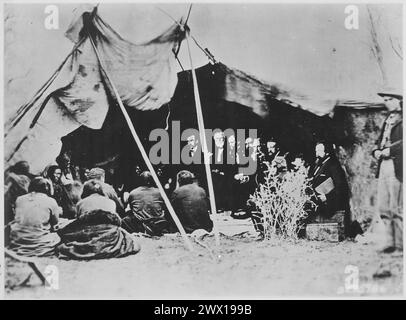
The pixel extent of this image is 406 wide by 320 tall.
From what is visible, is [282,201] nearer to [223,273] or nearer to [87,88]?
[223,273]

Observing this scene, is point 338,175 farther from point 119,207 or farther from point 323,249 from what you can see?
point 119,207

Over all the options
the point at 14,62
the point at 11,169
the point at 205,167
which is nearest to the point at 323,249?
the point at 205,167

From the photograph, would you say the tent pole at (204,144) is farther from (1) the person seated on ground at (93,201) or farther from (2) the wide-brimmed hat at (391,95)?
(2) the wide-brimmed hat at (391,95)

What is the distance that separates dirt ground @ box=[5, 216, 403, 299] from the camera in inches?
144

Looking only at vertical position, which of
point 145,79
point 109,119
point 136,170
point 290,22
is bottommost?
point 136,170

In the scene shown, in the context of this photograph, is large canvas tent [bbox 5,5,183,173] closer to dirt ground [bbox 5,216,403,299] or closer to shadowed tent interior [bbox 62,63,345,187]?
shadowed tent interior [bbox 62,63,345,187]

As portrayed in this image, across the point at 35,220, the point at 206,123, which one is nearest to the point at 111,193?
the point at 35,220

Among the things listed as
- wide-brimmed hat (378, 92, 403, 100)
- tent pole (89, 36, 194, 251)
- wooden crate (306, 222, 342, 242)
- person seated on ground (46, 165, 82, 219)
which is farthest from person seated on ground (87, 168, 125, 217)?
wide-brimmed hat (378, 92, 403, 100)

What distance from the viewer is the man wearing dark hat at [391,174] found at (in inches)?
145

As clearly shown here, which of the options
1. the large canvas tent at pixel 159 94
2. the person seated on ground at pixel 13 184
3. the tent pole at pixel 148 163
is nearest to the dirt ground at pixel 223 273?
the tent pole at pixel 148 163

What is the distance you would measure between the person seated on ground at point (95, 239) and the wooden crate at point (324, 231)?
44.0 inches

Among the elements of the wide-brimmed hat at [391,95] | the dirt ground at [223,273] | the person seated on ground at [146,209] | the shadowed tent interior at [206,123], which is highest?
the wide-brimmed hat at [391,95]

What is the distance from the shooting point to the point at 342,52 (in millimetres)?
3682

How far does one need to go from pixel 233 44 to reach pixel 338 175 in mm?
1086
